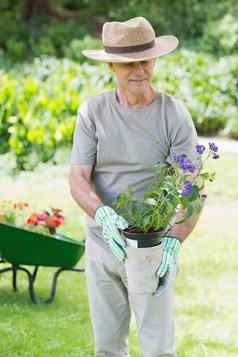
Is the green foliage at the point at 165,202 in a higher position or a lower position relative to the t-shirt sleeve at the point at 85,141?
lower

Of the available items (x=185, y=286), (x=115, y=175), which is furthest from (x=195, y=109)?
(x=115, y=175)

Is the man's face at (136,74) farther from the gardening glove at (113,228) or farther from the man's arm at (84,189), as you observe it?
the gardening glove at (113,228)

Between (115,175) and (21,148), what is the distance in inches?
239

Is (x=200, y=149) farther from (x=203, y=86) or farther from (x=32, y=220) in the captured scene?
(x=203, y=86)

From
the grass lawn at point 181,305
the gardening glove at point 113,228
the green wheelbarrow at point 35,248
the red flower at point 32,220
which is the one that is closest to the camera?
the gardening glove at point 113,228

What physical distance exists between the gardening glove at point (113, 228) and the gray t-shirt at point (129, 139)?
0.63 feet

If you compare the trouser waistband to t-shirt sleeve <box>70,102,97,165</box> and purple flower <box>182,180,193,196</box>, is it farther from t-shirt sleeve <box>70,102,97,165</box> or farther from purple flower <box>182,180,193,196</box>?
t-shirt sleeve <box>70,102,97,165</box>

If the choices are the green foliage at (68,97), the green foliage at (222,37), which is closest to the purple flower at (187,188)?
the green foliage at (68,97)

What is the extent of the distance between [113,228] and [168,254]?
0.23 meters

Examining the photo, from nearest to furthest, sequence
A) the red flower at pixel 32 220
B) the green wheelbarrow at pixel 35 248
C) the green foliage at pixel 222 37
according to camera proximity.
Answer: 1. the green wheelbarrow at pixel 35 248
2. the red flower at pixel 32 220
3. the green foliage at pixel 222 37

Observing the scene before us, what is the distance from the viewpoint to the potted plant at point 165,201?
3.63 metres

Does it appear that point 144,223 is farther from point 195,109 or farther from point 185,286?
point 195,109

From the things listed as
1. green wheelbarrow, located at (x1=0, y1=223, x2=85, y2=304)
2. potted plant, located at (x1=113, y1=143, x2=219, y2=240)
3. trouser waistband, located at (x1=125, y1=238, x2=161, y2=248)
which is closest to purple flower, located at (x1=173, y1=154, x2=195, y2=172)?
potted plant, located at (x1=113, y1=143, x2=219, y2=240)

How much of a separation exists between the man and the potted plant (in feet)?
0.19
